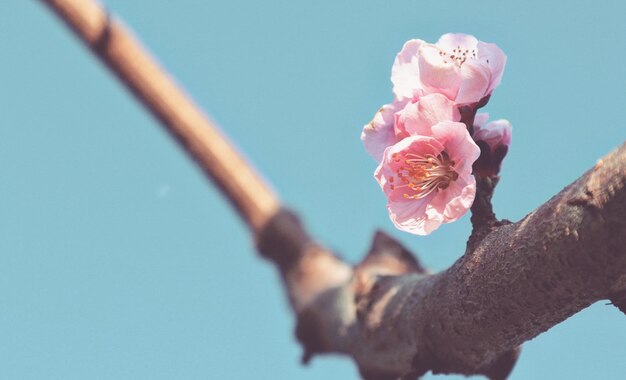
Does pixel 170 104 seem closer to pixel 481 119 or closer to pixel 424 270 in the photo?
pixel 424 270

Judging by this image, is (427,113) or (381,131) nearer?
(427,113)

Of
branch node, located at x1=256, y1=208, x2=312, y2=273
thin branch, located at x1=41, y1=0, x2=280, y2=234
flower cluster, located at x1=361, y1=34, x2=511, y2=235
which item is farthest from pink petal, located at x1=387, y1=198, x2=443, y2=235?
thin branch, located at x1=41, y1=0, x2=280, y2=234

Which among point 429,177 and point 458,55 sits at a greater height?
point 458,55

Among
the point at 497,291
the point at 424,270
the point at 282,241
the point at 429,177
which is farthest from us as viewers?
the point at 282,241

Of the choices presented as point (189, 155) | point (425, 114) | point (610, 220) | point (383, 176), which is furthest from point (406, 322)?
point (189, 155)

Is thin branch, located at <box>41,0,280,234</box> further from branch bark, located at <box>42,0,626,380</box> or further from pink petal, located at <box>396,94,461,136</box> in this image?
pink petal, located at <box>396,94,461,136</box>

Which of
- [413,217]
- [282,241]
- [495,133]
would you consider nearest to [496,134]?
[495,133]

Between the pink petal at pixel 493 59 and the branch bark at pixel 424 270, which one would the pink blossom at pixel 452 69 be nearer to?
the pink petal at pixel 493 59

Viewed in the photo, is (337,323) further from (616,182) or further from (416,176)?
(616,182)

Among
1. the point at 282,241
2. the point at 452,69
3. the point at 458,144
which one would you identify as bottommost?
the point at 458,144
